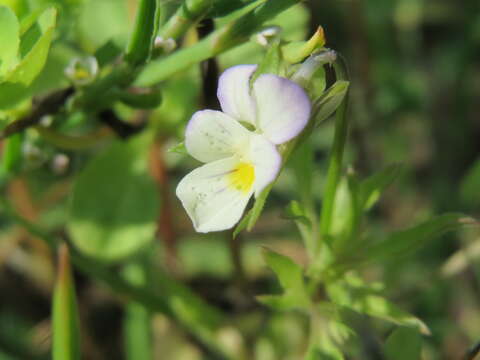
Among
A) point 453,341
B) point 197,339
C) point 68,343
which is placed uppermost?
point 68,343

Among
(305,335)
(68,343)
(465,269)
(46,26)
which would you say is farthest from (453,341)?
(46,26)

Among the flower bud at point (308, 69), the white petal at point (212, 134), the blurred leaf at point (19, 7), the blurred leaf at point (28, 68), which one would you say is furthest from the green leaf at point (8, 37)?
the flower bud at point (308, 69)

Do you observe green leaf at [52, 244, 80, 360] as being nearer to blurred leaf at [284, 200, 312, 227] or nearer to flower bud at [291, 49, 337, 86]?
blurred leaf at [284, 200, 312, 227]

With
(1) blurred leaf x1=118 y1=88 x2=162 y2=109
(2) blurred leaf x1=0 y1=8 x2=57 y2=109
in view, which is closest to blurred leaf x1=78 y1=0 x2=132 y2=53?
(1) blurred leaf x1=118 y1=88 x2=162 y2=109

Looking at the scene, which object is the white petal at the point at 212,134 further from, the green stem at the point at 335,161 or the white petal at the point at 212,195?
the green stem at the point at 335,161

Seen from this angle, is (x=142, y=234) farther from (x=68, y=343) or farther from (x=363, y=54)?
(x=363, y=54)

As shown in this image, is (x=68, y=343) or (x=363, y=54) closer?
(x=68, y=343)

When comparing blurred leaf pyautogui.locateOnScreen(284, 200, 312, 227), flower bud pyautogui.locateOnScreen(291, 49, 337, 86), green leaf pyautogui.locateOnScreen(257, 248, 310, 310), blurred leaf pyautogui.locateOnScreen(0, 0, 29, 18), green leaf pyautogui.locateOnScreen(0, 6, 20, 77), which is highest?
green leaf pyautogui.locateOnScreen(0, 6, 20, 77)

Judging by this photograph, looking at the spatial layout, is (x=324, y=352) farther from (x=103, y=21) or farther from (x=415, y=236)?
(x=103, y=21)
